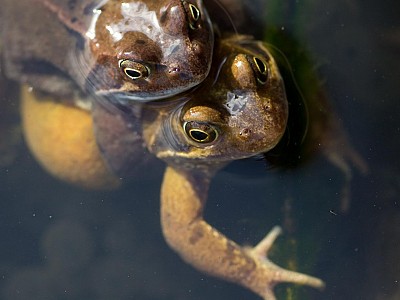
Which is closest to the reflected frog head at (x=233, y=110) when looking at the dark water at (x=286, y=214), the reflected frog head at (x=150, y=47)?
the reflected frog head at (x=150, y=47)

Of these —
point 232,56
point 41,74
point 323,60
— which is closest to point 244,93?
point 232,56

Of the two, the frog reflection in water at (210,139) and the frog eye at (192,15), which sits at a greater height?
the frog eye at (192,15)

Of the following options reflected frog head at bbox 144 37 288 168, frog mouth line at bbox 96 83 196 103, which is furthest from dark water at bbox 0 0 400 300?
frog mouth line at bbox 96 83 196 103

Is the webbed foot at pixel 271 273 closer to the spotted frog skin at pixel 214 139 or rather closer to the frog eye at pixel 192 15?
the spotted frog skin at pixel 214 139

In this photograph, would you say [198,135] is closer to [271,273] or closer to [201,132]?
[201,132]

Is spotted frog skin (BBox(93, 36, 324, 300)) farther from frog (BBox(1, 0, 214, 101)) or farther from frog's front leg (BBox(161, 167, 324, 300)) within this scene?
frog (BBox(1, 0, 214, 101))

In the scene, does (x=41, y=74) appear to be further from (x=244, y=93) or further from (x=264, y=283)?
(x=264, y=283)
